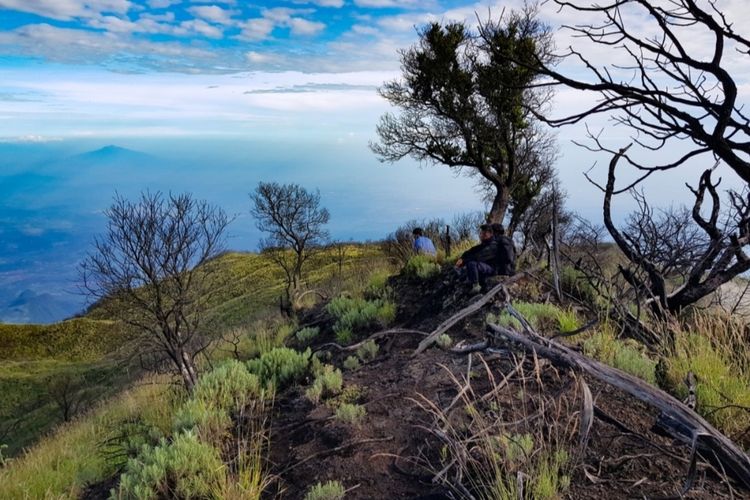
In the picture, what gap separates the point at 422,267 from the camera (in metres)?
10.1

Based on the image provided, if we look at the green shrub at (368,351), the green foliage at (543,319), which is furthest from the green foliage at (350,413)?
the green shrub at (368,351)

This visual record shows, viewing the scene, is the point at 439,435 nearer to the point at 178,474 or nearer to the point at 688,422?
the point at 688,422

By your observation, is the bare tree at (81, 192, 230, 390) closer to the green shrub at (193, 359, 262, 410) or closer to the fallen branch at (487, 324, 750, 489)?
the green shrub at (193, 359, 262, 410)

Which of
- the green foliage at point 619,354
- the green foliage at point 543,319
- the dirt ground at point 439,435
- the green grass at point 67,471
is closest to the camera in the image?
the dirt ground at point 439,435

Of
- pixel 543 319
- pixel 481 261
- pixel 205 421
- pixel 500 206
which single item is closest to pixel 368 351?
pixel 543 319

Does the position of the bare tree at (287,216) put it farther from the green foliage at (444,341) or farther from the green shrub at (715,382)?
the green shrub at (715,382)

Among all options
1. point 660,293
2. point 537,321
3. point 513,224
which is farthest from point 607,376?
point 513,224

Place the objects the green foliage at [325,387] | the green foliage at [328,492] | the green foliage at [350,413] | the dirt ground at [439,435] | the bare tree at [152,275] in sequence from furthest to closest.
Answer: the bare tree at [152,275], the green foliage at [325,387], the green foliage at [350,413], the green foliage at [328,492], the dirt ground at [439,435]

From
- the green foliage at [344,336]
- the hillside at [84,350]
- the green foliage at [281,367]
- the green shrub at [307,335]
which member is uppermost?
the green foliage at [281,367]

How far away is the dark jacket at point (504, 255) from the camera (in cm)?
873

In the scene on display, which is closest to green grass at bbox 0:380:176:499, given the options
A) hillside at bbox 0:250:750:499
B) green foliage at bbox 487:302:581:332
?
hillside at bbox 0:250:750:499

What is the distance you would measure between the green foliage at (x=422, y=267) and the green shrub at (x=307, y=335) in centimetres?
228

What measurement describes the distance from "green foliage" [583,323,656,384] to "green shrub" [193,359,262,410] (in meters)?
3.23

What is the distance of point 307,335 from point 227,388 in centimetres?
345
